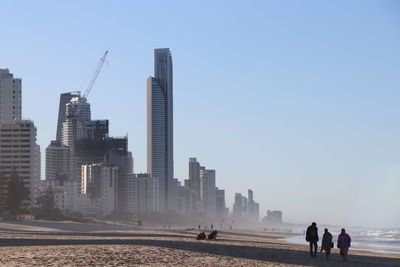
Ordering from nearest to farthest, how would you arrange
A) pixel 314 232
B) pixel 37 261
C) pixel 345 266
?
pixel 37 261 → pixel 345 266 → pixel 314 232

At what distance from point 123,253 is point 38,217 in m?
136

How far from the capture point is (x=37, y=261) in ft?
85.3

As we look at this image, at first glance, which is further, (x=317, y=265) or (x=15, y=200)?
(x=15, y=200)

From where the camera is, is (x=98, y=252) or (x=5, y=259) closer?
(x=5, y=259)

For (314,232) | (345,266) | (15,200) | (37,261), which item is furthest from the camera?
(15,200)

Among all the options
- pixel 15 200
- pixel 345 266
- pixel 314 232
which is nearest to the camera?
pixel 345 266

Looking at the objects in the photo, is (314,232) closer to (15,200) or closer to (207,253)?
(207,253)

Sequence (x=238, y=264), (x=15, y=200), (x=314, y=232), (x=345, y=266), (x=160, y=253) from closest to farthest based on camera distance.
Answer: (x=238, y=264)
(x=160, y=253)
(x=345, y=266)
(x=314, y=232)
(x=15, y=200)

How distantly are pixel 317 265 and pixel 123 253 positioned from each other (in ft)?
31.0

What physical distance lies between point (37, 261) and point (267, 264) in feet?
34.0

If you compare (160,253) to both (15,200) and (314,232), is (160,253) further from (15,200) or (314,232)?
(15,200)

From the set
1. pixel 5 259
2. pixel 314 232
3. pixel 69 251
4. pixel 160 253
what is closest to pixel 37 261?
pixel 5 259

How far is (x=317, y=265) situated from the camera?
3238 centimetres

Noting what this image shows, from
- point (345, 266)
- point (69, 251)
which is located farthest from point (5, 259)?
Answer: point (345, 266)
